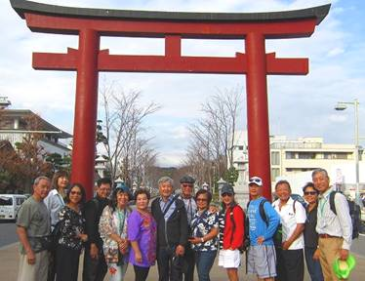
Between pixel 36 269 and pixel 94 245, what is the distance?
738mm

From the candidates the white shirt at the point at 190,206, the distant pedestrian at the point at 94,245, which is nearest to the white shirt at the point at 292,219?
the white shirt at the point at 190,206

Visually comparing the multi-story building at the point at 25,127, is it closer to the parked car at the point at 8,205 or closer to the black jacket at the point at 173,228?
the parked car at the point at 8,205

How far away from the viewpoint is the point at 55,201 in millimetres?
6492

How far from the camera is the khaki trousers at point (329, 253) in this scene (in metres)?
6.03

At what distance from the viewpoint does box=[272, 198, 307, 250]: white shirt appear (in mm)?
6766

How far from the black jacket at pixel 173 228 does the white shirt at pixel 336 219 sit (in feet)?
5.64

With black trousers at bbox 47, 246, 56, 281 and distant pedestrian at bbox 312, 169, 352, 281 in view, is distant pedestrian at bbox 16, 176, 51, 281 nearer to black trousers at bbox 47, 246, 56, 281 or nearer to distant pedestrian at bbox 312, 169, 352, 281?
black trousers at bbox 47, 246, 56, 281

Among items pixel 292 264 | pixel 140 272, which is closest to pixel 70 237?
pixel 140 272

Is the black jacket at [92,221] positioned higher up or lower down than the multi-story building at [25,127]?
lower down

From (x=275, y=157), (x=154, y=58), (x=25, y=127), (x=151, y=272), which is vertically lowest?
(x=151, y=272)

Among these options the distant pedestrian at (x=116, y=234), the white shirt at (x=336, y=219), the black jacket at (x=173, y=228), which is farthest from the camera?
the black jacket at (x=173, y=228)

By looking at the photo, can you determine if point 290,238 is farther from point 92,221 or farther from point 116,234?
point 92,221

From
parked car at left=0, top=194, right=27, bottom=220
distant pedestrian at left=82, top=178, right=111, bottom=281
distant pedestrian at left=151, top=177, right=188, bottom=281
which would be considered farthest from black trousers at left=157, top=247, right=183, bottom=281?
parked car at left=0, top=194, right=27, bottom=220

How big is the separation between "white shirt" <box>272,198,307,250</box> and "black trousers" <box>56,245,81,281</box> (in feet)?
9.33
